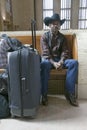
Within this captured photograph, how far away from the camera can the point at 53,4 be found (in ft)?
29.9

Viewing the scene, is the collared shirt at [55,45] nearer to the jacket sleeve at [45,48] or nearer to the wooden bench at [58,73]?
the jacket sleeve at [45,48]

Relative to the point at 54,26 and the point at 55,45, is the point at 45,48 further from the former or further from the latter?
the point at 54,26

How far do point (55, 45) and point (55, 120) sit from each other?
108 centimetres

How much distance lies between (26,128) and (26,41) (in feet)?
4.79

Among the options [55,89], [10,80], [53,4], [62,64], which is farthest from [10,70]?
[53,4]

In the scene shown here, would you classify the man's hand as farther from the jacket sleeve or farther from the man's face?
the man's face

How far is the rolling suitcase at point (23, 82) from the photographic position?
1933 mm

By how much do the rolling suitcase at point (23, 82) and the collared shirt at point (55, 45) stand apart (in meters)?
0.70

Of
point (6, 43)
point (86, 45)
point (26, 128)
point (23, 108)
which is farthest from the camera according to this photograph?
point (86, 45)

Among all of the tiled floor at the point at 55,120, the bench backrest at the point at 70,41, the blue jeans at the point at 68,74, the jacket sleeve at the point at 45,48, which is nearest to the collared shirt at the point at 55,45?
the jacket sleeve at the point at 45,48

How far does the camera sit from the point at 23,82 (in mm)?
1945

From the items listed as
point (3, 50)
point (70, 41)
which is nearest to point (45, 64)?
point (3, 50)

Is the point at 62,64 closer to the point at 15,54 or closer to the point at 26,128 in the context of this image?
the point at 15,54

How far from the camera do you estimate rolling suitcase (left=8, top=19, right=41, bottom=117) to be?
76.1 inches
